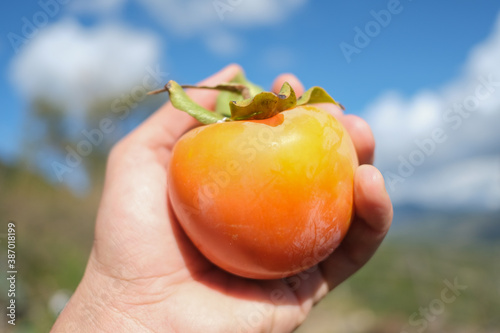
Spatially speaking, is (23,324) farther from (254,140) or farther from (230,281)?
(254,140)

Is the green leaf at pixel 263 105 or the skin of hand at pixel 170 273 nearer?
the green leaf at pixel 263 105

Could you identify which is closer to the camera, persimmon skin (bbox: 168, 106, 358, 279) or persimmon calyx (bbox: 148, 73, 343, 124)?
persimmon skin (bbox: 168, 106, 358, 279)

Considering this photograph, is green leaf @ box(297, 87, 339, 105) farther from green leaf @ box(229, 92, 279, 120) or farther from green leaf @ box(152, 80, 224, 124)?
green leaf @ box(152, 80, 224, 124)

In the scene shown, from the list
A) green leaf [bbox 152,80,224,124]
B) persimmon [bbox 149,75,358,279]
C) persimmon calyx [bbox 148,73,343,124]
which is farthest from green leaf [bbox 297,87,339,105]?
green leaf [bbox 152,80,224,124]

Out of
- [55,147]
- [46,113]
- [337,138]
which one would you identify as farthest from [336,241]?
[46,113]

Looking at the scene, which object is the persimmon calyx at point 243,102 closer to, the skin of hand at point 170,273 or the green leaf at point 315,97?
the green leaf at point 315,97

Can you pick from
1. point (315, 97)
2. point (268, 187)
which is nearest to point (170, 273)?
point (268, 187)

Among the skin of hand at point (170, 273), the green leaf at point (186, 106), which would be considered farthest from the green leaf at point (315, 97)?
the green leaf at point (186, 106)
